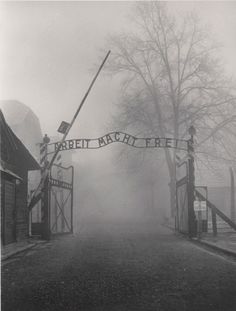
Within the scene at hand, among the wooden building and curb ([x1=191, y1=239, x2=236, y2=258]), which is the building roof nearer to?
the wooden building

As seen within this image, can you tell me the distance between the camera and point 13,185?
18.1 meters

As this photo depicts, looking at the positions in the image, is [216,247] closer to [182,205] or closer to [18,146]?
[182,205]

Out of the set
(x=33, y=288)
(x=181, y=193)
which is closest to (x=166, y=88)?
(x=181, y=193)

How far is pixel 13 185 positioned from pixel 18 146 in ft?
4.76

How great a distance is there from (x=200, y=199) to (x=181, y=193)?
8.46ft

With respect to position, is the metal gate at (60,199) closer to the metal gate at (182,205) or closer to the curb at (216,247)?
the metal gate at (182,205)

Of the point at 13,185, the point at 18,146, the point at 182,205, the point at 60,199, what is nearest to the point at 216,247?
the point at 182,205

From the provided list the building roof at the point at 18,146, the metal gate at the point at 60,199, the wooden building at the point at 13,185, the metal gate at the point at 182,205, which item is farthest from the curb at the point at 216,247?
the building roof at the point at 18,146

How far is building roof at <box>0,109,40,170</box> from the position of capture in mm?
15513

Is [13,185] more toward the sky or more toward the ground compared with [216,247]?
more toward the sky

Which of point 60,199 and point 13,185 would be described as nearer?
point 13,185

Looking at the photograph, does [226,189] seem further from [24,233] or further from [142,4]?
[24,233]

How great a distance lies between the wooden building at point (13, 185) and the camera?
632 inches

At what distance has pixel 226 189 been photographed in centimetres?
4722
